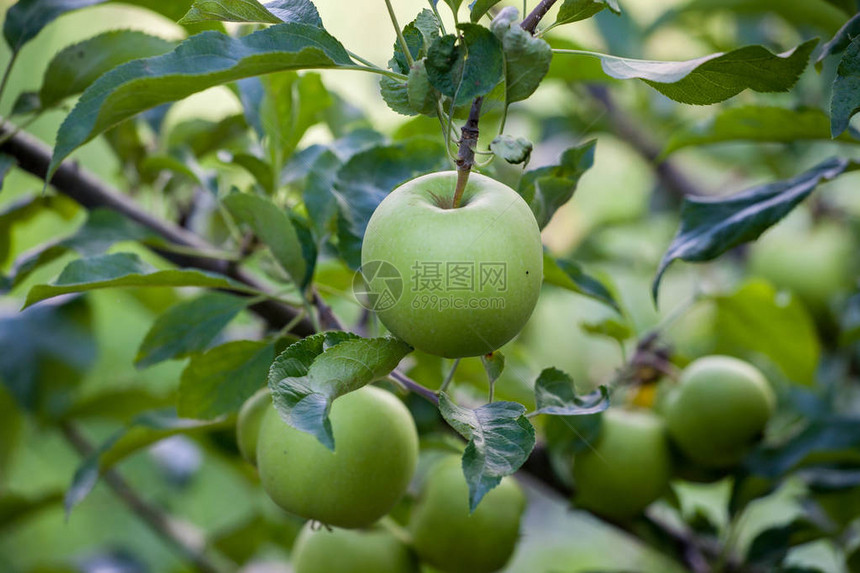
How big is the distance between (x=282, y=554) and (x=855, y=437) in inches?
31.5

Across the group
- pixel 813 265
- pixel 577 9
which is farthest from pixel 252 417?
pixel 813 265

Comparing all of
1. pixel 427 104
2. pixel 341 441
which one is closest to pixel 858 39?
pixel 427 104

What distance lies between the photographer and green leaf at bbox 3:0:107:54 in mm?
670

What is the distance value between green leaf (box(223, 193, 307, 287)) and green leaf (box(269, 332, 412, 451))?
0.14 m

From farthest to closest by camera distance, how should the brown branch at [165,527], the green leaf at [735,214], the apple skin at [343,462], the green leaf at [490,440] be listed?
the brown branch at [165,527]
the green leaf at [735,214]
the apple skin at [343,462]
the green leaf at [490,440]

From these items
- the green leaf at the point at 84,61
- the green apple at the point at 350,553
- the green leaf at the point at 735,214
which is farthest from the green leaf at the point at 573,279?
the green leaf at the point at 84,61

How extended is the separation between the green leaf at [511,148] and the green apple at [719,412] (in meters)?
0.43

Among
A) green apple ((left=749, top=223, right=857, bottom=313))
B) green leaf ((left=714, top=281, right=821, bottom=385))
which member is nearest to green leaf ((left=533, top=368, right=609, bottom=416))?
green leaf ((left=714, top=281, right=821, bottom=385))

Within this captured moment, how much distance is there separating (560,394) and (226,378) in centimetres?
25

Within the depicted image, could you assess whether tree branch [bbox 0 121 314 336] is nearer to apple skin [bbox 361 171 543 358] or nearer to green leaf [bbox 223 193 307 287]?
green leaf [bbox 223 193 307 287]

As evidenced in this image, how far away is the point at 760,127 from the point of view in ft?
2.17

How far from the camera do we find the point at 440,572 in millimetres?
682

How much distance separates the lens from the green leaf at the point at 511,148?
1.19 ft

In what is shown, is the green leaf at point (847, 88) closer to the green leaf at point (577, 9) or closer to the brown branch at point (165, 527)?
the green leaf at point (577, 9)
